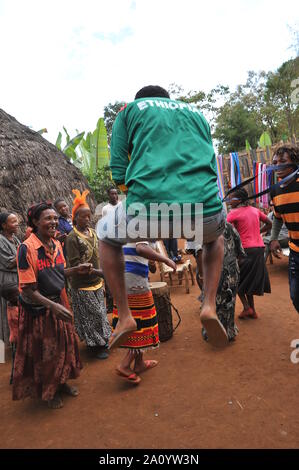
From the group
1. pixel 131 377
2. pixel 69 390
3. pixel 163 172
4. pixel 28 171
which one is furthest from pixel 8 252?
pixel 28 171

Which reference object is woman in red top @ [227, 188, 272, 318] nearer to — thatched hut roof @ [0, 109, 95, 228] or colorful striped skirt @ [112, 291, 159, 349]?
colorful striped skirt @ [112, 291, 159, 349]

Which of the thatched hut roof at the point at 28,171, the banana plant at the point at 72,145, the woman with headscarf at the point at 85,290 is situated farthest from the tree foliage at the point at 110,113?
the woman with headscarf at the point at 85,290

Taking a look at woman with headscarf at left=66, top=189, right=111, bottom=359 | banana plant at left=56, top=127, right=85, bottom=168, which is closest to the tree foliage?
banana plant at left=56, top=127, right=85, bottom=168

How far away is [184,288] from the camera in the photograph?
7555mm

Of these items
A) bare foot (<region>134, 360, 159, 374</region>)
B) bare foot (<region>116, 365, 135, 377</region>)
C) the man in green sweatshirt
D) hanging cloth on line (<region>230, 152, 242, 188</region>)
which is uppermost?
hanging cloth on line (<region>230, 152, 242, 188</region>)

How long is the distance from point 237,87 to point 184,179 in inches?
1035

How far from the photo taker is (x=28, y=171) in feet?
24.6

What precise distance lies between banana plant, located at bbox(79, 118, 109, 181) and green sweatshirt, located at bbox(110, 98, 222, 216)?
36.1 feet

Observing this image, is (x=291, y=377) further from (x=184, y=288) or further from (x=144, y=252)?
(x=184, y=288)

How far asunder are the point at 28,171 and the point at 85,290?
4.30 metres

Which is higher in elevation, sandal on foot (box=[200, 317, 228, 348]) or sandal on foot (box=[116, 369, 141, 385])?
sandal on foot (box=[200, 317, 228, 348])

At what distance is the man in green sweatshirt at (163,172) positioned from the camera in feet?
4.89

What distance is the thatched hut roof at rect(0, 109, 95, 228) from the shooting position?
22.4 feet
